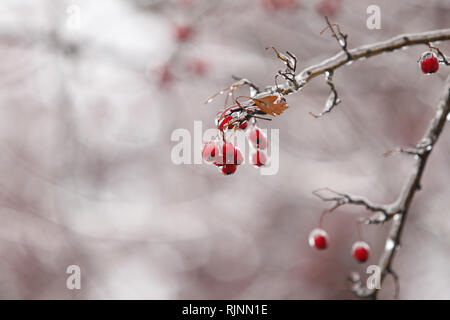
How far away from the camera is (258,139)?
1.22m

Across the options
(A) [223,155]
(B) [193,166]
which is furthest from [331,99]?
(B) [193,166]

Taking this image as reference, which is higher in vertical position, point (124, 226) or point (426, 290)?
point (124, 226)

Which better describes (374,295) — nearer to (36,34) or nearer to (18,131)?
(36,34)

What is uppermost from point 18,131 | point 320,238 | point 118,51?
point 18,131

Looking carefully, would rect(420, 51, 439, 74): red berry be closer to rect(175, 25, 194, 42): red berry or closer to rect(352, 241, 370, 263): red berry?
rect(352, 241, 370, 263): red berry

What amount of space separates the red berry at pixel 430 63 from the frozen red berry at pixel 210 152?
0.76m

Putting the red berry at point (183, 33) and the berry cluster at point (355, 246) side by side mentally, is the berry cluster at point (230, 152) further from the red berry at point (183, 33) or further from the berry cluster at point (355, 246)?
the red berry at point (183, 33)

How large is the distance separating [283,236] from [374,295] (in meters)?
7.53

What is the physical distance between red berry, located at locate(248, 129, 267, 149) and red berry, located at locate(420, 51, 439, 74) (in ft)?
1.98

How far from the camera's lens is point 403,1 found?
4.16 metres

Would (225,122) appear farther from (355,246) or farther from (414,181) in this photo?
(355,246)

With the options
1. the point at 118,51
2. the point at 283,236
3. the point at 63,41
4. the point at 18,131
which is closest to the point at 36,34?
the point at 63,41

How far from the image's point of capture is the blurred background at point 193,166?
4.48 meters

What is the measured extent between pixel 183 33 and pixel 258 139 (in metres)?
3.11
